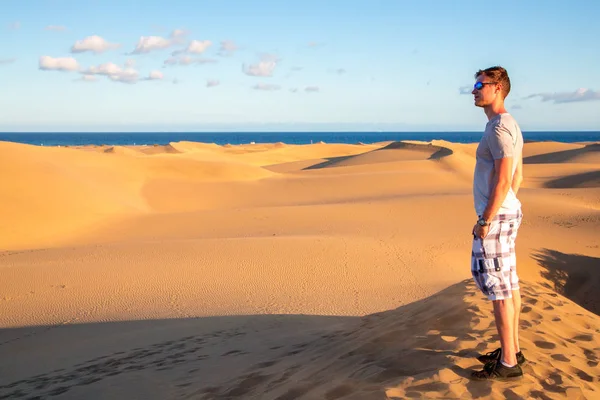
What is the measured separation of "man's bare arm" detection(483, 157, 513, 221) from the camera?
3.55 m

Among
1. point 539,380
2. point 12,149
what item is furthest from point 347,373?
point 12,149

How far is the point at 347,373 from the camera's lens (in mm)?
4141

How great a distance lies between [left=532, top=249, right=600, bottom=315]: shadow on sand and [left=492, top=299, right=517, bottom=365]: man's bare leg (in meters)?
5.89

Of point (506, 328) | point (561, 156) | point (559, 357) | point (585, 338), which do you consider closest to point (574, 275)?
point (585, 338)

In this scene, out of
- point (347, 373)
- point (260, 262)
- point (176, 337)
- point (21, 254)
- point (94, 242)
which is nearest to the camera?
point (347, 373)

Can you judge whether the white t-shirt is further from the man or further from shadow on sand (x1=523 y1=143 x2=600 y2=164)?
shadow on sand (x1=523 y1=143 x2=600 y2=164)

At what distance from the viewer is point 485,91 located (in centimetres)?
378

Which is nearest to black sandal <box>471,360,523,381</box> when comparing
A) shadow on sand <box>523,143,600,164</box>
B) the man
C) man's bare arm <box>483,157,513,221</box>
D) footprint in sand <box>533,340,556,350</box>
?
the man

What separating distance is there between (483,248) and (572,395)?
41.3 inches

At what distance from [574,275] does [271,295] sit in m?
5.55

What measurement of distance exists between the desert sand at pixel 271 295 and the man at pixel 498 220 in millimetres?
239

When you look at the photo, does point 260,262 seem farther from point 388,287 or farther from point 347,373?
point 347,373

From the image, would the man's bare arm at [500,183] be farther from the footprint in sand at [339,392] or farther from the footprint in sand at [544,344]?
the footprint in sand at [339,392]

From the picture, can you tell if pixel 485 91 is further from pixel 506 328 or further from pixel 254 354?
pixel 254 354
